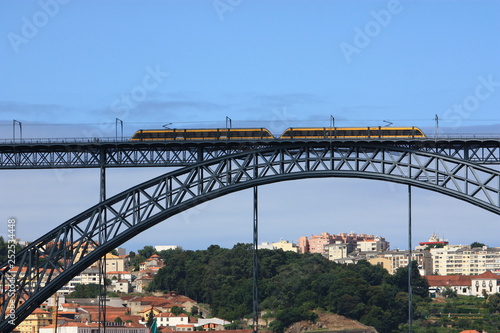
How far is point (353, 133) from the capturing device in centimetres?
4956

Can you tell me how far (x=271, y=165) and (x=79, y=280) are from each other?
149 m

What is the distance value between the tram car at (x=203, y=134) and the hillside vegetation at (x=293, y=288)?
3407 inches

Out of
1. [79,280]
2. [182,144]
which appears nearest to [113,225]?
[182,144]

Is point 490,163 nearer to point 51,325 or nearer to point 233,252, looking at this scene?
point 51,325

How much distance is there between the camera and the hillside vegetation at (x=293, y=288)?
139 m

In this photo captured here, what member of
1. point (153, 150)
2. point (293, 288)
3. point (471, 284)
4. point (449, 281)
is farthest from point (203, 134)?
point (471, 284)

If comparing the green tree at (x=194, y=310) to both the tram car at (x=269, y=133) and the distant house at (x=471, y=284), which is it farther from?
the tram car at (x=269, y=133)

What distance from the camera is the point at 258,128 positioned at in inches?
1978

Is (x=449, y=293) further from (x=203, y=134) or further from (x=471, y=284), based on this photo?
(x=203, y=134)

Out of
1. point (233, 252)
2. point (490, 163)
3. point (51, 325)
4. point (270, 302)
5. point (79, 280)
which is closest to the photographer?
point (490, 163)

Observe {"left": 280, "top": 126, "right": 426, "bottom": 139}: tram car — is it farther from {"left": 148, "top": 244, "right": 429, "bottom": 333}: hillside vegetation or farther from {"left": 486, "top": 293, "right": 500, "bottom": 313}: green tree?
{"left": 486, "top": 293, "right": 500, "bottom": 313}: green tree

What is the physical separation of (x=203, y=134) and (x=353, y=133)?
735 centimetres

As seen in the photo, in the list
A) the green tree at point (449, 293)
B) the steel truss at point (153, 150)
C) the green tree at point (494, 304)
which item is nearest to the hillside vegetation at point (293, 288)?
the green tree at point (494, 304)

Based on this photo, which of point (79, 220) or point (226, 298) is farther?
point (226, 298)
